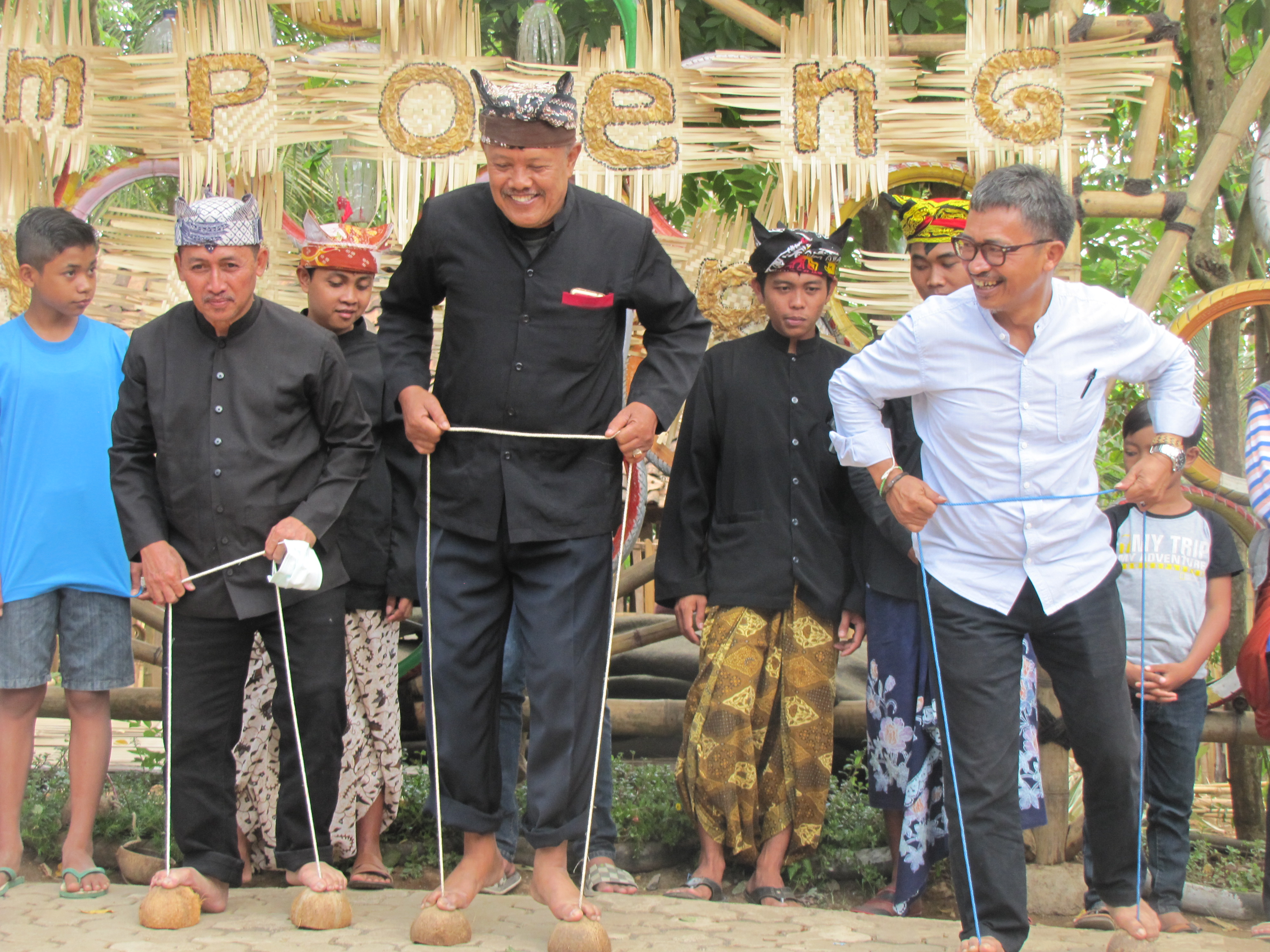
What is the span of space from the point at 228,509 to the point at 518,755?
51.3 inches

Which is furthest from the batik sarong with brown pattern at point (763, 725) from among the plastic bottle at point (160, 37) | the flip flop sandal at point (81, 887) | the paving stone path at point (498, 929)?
the plastic bottle at point (160, 37)

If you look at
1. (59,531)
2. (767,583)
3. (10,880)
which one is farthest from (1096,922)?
(59,531)

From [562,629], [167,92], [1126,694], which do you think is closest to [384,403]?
[562,629]

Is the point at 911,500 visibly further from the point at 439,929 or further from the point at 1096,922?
the point at 1096,922

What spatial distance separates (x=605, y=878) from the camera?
396cm

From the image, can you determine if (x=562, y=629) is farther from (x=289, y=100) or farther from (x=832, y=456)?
(x=289, y=100)

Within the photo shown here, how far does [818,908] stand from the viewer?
13.2ft

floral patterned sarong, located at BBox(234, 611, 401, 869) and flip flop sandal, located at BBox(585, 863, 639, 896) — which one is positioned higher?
floral patterned sarong, located at BBox(234, 611, 401, 869)

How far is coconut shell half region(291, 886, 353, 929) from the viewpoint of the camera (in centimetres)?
328

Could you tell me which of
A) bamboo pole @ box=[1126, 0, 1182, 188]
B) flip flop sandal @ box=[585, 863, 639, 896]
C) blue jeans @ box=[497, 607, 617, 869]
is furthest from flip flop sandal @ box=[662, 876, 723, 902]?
bamboo pole @ box=[1126, 0, 1182, 188]

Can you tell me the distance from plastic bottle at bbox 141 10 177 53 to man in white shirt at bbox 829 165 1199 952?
4418 mm

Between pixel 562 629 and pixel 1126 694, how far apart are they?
1389 millimetres

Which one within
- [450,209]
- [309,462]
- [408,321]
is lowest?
[309,462]

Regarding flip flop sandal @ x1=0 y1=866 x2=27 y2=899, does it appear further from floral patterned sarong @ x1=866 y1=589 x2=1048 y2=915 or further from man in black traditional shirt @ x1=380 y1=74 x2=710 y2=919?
floral patterned sarong @ x1=866 y1=589 x2=1048 y2=915
